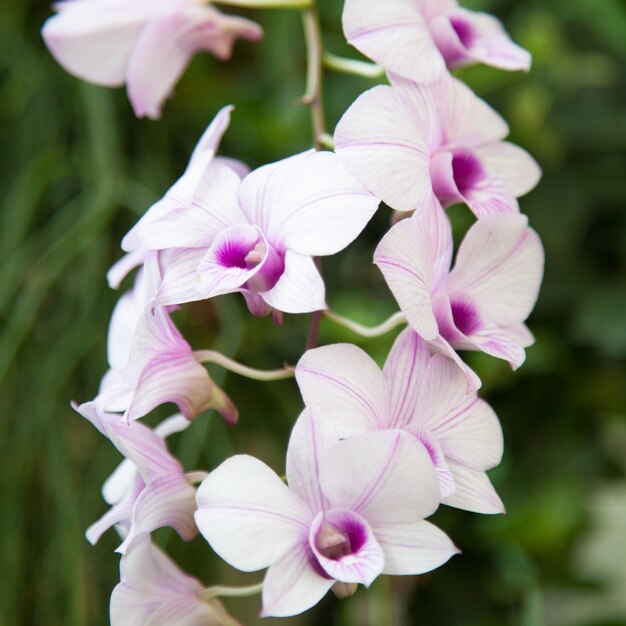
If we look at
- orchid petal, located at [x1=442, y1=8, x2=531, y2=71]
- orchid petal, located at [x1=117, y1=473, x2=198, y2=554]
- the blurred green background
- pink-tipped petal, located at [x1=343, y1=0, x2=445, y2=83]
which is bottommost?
the blurred green background

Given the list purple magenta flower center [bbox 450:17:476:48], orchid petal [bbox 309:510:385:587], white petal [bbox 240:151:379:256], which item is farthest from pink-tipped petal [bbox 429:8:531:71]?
orchid petal [bbox 309:510:385:587]

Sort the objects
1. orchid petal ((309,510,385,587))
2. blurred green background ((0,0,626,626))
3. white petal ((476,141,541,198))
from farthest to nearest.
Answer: blurred green background ((0,0,626,626)), white petal ((476,141,541,198)), orchid petal ((309,510,385,587))

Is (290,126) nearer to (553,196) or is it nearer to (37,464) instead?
(553,196)

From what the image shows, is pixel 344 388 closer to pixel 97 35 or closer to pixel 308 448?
pixel 308 448

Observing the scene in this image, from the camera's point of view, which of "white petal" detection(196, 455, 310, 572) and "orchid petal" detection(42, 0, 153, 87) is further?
"orchid petal" detection(42, 0, 153, 87)

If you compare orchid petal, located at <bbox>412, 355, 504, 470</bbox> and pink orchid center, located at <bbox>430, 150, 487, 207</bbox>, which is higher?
pink orchid center, located at <bbox>430, 150, 487, 207</bbox>

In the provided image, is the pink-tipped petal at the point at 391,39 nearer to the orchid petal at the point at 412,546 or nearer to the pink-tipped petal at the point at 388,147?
the pink-tipped petal at the point at 388,147

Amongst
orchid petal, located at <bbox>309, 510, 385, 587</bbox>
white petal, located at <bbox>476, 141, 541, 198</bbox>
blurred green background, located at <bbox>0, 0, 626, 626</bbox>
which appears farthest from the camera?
blurred green background, located at <bbox>0, 0, 626, 626</bbox>

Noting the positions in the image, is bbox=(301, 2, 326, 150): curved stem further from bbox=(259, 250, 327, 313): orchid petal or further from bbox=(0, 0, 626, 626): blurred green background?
bbox=(0, 0, 626, 626): blurred green background
